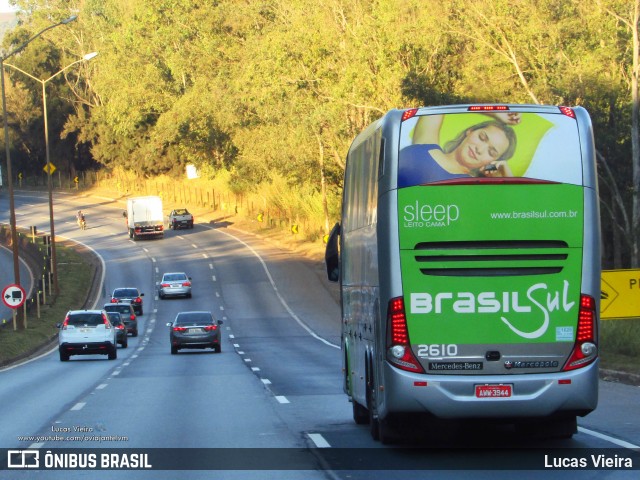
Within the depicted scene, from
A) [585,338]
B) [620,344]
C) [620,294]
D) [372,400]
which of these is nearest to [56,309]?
[620,344]

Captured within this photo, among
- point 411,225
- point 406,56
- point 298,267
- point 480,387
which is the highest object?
point 406,56

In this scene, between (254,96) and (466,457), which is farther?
(254,96)

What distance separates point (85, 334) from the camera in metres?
36.2

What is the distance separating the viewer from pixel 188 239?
9200 centimetres

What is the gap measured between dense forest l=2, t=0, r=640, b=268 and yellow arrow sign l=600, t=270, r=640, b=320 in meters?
18.7

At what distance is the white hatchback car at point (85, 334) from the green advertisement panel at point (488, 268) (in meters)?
25.4

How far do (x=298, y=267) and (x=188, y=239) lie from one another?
19890mm

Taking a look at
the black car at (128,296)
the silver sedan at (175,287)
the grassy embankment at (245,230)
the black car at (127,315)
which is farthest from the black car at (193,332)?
the silver sedan at (175,287)

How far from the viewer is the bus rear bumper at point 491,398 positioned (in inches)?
472

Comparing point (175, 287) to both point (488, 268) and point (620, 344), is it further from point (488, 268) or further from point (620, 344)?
point (488, 268)

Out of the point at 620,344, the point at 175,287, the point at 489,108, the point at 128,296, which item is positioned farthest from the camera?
the point at 175,287

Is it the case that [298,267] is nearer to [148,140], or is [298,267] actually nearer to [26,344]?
[26,344]

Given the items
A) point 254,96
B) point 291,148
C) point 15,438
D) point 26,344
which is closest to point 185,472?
point 15,438

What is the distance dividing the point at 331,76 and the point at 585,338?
166ft
